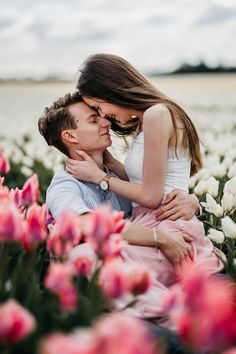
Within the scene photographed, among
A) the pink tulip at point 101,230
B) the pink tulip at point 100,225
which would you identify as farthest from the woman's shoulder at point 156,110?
the pink tulip at point 100,225

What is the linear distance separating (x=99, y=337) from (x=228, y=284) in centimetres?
157

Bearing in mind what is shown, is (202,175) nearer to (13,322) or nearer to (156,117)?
(156,117)

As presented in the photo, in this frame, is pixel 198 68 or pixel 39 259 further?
pixel 198 68

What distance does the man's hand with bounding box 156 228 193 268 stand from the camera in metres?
3.12

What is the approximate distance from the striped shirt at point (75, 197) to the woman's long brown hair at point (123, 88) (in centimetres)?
47

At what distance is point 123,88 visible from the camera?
11.6ft

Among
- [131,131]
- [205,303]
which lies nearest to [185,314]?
[205,303]

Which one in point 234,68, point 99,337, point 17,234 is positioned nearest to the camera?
point 99,337

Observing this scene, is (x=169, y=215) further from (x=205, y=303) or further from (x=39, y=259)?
(x=205, y=303)

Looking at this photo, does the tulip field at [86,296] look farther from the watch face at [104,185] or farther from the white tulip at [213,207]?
the watch face at [104,185]

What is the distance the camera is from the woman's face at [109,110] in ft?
11.7

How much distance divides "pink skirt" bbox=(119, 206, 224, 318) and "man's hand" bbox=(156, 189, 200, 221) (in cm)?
3

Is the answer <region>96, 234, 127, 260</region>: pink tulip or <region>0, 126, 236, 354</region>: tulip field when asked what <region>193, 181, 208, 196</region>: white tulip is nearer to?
<region>0, 126, 236, 354</region>: tulip field

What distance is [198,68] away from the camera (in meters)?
39.7
